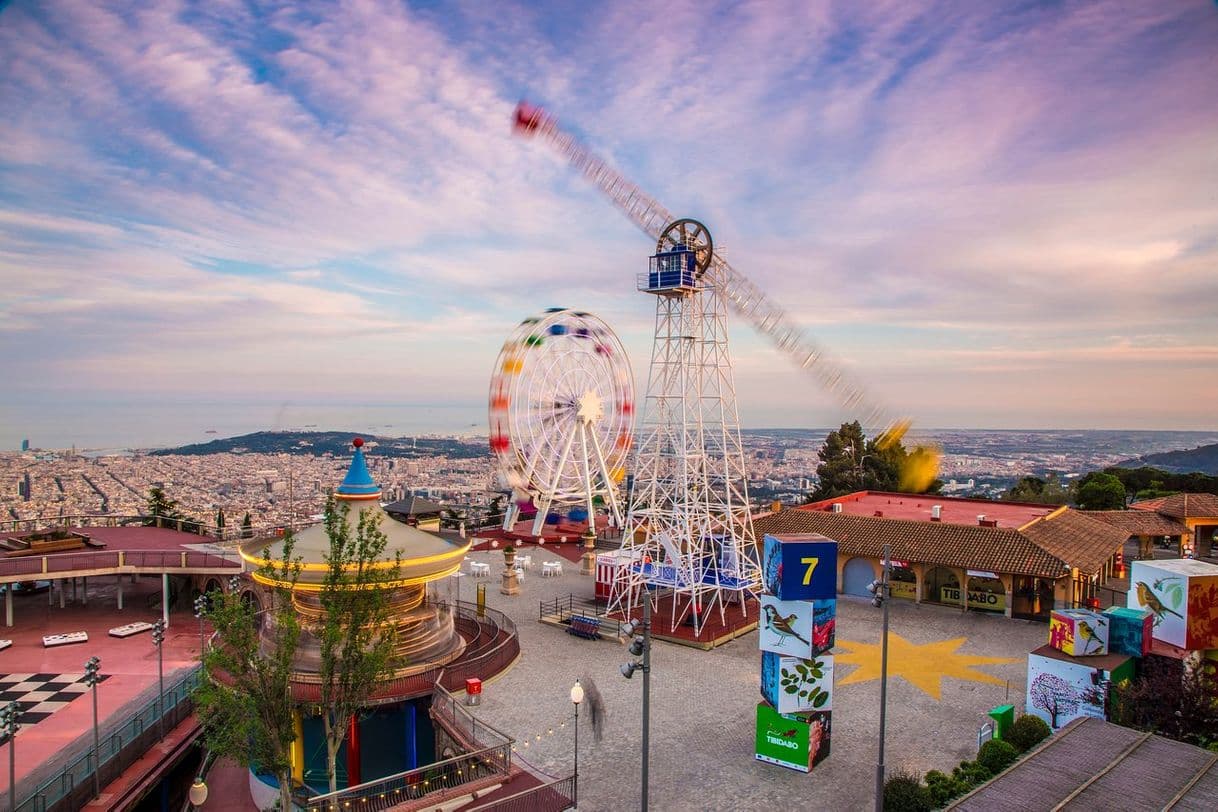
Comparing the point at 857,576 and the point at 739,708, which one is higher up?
the point at 857,576

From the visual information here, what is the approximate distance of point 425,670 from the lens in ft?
64.5

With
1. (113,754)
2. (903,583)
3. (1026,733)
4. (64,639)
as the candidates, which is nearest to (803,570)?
(1026,733)

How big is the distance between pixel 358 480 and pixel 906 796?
46.9ft

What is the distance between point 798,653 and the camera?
641 inches

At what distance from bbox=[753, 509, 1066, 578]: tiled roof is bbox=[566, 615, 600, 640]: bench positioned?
11046mm

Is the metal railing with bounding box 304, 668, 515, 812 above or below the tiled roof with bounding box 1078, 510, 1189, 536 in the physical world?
below

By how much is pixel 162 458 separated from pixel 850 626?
110462 mm

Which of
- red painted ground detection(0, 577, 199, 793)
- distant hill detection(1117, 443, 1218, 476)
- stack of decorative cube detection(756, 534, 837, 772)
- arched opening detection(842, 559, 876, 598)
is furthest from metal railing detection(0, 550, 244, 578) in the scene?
distant hill detection(1117, 443, 1218, 476)

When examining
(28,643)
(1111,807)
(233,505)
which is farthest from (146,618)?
(233,505)

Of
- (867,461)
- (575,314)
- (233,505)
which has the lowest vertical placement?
(233,505)

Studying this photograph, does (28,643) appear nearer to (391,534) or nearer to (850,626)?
(391,534)

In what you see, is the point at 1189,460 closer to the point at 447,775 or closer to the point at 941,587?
the point at 941,587

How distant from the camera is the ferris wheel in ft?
146

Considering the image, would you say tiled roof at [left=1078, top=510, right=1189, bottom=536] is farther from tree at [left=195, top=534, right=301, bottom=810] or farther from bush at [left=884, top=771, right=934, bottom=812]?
tree at [left=195, top=534, right=301, bottom=810]
